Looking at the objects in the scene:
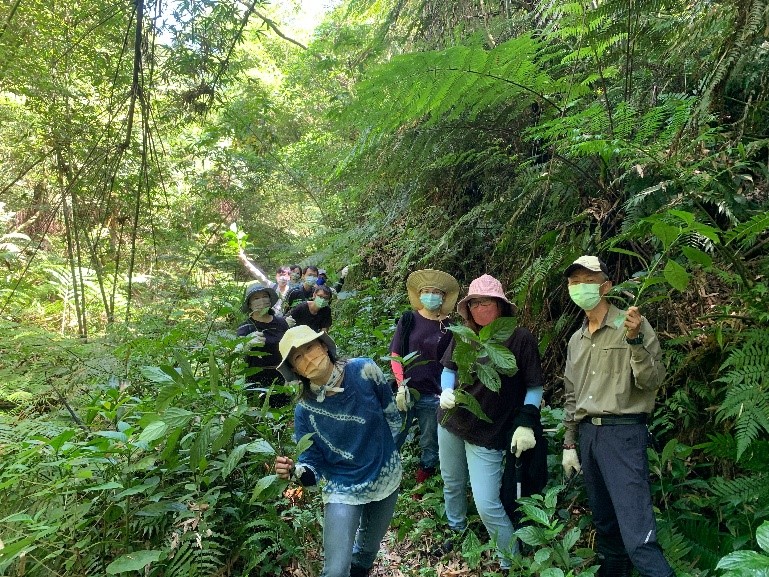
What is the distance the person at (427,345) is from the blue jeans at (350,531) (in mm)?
1231

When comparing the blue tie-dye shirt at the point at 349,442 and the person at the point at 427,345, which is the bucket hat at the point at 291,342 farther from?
the person at the point at 427,345

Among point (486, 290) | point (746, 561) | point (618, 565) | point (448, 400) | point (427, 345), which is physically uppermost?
point (486, 290)

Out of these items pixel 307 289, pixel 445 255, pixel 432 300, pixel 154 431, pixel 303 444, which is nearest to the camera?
pixel 154 431

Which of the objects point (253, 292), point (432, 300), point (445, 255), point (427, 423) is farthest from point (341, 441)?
point (445, 255)

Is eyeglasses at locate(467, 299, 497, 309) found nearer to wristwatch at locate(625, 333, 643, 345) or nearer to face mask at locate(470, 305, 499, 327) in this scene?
face mask at locate(470, 305, 499, 327)

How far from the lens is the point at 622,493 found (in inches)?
97.3

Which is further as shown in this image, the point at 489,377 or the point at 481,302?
the point at 481,302

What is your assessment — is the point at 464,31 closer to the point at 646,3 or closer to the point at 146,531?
the point at 646,3

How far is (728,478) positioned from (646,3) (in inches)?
127

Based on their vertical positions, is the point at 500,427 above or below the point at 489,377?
below

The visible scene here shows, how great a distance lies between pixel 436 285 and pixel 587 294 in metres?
1.75

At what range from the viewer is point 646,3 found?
3.48 metres

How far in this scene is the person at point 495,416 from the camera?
9.91 ft

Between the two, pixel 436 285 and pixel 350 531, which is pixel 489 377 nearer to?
pixel 350 531
